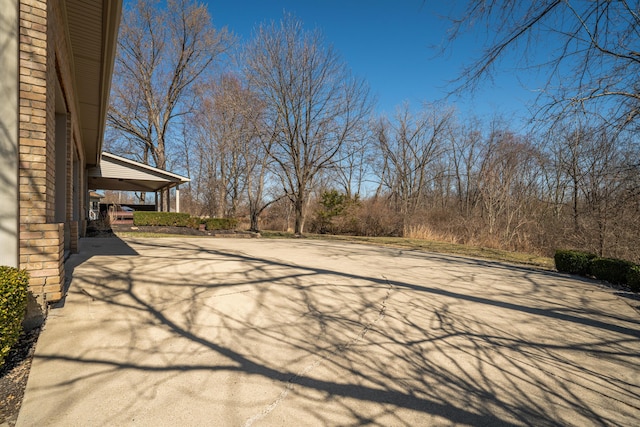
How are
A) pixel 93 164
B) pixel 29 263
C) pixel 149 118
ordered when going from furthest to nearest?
pixel 149 118 → pixel 93 164 → pixel 29 263

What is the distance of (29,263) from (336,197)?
21203 millimetres

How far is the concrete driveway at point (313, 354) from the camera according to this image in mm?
2609

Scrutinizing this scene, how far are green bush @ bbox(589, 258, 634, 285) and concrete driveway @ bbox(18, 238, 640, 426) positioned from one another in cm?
210

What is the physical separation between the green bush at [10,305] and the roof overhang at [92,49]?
3.37m

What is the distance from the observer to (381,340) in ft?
13.2

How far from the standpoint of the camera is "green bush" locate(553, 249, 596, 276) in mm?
9133

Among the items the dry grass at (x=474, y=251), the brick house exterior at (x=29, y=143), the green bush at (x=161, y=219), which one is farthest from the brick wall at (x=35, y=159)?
the green bush at (x=161, y=219)

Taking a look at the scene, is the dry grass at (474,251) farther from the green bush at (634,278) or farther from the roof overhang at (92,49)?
the roof overhang at (92,49)

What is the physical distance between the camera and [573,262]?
9.31 meters

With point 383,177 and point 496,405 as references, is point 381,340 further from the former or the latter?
point 383,177

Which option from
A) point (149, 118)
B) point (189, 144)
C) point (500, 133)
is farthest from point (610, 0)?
point (189, 144)

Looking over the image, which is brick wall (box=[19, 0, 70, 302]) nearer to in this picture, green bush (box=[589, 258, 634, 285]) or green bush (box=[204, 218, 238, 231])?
green bush (box=[589, 258, 634, 285])

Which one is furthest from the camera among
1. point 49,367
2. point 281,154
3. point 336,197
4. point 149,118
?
point 149,118

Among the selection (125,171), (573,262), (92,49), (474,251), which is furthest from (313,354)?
(125,171)
